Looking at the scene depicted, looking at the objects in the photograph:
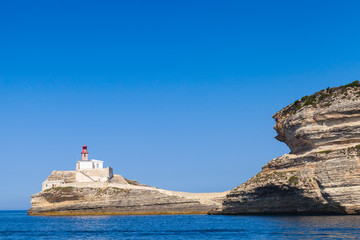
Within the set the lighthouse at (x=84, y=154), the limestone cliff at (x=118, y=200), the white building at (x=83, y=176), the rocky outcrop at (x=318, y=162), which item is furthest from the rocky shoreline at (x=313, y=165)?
the lighthouse at (x=84, y=154)

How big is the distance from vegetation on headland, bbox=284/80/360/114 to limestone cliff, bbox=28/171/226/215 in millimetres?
31547

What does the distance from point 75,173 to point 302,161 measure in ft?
180

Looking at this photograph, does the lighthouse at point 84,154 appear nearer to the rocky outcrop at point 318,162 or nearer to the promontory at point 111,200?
the promontory at point 111,200

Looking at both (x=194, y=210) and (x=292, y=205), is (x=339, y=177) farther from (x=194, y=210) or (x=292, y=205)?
(x=194, y=210)

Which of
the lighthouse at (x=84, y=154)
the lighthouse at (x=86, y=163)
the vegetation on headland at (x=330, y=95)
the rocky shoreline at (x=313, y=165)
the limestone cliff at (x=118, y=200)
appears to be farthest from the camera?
the lighthouse at (x=84, y=154)

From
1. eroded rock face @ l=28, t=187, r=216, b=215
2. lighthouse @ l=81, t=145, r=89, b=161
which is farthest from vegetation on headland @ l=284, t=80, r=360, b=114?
lighthouse @ l=81, t=145, r=89, b=161

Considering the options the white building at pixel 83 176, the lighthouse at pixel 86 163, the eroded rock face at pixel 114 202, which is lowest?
the eroded rock face at pixel 114 202

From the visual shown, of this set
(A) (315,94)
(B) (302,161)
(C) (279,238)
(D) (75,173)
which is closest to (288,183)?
(B) (302,161)

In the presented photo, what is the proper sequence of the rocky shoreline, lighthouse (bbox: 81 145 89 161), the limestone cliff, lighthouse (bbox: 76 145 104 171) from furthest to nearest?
lighthouse (bbox: 81 145 89 161) → lighthouse (bbox: 76 145 104 171) → the limestone cliff → the rocky shoreline

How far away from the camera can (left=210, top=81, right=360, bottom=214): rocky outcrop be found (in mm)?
46656

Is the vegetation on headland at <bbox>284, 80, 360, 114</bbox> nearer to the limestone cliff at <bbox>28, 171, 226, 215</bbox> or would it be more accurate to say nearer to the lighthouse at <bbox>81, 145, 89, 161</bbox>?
the limestone cliff at <bbox>28, 171, 226, 215</bbox>

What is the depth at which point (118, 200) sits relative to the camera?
81.8 metres

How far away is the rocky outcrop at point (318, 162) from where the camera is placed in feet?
153

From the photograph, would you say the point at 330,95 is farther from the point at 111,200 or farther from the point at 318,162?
the point at 111,200
